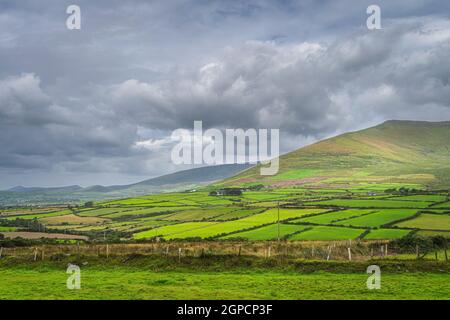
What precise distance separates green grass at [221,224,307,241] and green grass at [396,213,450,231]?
16722 mm

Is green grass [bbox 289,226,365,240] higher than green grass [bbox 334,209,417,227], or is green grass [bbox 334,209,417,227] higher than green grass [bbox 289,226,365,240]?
green grass [bbox 334,209,417,227]

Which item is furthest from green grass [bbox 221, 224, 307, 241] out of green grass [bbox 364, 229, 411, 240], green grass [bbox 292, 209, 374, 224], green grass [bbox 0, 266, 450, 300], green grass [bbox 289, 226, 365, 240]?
green grass [bbox 0, 266, 450, 300]

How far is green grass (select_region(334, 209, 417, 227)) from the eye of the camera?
70062mm

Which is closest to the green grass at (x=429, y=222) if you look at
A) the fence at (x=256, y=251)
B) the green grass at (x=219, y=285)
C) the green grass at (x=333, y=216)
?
the green grass at (x=333, y=216)

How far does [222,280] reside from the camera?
28844mm

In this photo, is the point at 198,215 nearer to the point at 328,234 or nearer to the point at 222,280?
the point at 328,234

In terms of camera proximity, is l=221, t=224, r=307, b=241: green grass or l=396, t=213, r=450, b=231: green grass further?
l=396, t=213, r=450, b=231: green grass

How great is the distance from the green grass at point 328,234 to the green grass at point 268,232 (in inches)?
87.4

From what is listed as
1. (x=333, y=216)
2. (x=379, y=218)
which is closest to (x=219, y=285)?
(x=379, y=218)

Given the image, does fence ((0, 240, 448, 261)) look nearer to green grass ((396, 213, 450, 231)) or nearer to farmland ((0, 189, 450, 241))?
farmland ((0, 189, 450, 241))

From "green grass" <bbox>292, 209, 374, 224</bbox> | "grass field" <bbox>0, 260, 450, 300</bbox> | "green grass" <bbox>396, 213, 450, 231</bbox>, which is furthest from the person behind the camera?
"green grass" <bbox>292, 209, 374, 224</bbox>

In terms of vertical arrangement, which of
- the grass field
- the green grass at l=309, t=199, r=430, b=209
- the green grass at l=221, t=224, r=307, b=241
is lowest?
the green grass at l=221, t=224, r=307, b=241

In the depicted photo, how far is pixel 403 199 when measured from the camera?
344ft

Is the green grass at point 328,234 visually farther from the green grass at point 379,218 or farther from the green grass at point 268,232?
the green grass at point 379,218
